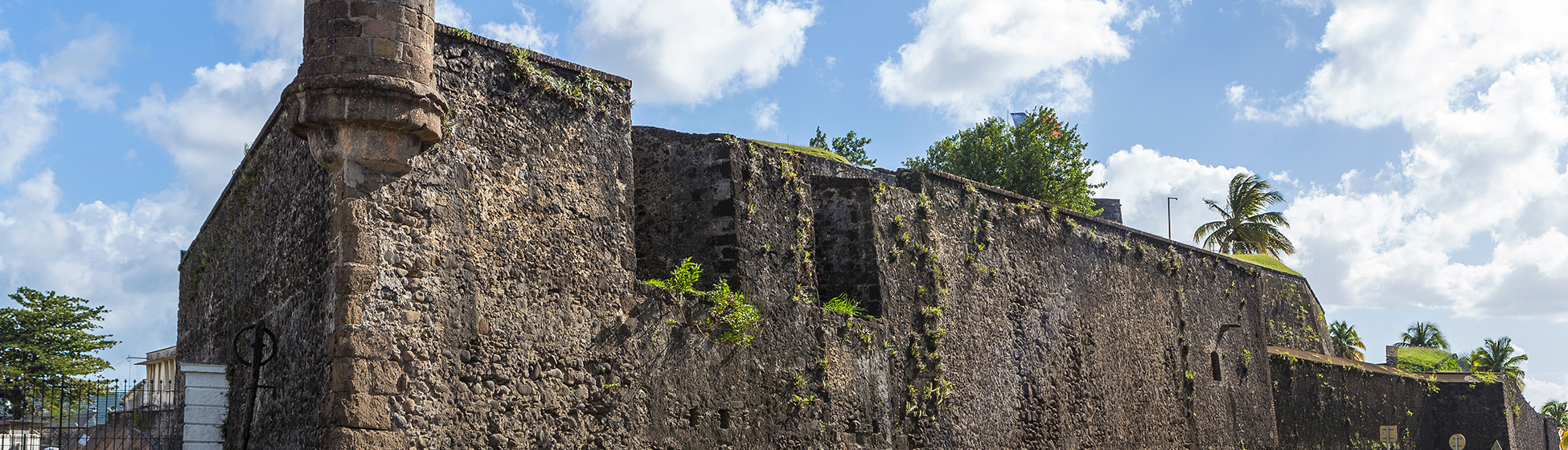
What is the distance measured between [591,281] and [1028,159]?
75.0 feet

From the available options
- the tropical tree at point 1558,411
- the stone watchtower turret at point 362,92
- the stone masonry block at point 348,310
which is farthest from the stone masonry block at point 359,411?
the tropical tree at point 1558,411

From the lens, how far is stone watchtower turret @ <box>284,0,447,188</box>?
7.52 meters

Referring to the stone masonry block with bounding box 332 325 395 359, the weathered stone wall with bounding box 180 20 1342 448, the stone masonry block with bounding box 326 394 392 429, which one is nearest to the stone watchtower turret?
the weathered stone wall with bounding box 180 20 1342 448

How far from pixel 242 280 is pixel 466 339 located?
3.65 m

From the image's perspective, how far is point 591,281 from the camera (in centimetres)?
887

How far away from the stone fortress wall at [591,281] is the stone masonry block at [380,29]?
0.06ft

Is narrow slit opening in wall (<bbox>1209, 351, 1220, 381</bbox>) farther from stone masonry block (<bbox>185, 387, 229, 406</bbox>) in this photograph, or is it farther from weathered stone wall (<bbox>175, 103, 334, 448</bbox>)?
stone masonry block (<bbox>185, 387, 229, 406</bbox>)

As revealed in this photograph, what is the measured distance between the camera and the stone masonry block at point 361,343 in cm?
737

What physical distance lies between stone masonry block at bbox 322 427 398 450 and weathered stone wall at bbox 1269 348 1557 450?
18.0m

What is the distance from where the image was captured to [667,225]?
1097cm

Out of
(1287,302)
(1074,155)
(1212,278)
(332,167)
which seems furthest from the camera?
(1074,155)

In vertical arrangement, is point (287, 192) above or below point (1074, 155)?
below

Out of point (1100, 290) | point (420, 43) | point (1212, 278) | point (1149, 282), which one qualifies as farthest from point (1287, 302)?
point (420, 43)

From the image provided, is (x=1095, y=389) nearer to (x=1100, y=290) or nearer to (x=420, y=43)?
(x=1100, y=290)
